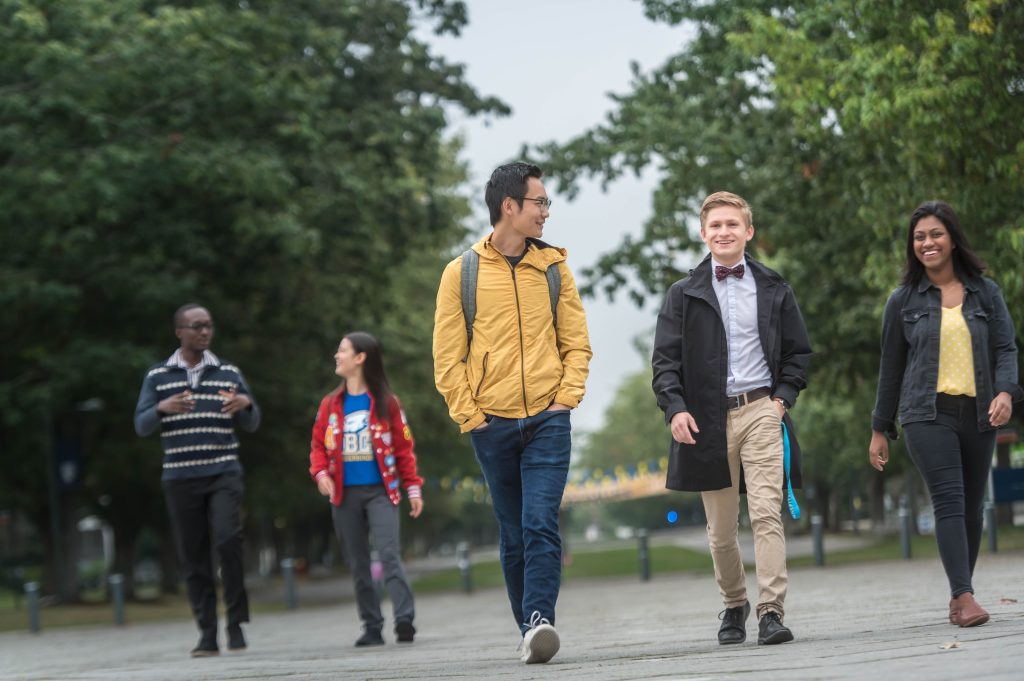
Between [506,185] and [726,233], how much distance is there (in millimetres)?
1019

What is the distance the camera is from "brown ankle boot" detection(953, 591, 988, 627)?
7.07 meters

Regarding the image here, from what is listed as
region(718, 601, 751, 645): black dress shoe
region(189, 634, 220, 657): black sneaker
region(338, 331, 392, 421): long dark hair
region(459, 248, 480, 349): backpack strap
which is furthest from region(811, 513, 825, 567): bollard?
region(459, 248, 480, 349): backpack strap

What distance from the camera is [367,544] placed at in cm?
1061

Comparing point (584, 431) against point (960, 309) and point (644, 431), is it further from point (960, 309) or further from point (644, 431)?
point (960, 309)

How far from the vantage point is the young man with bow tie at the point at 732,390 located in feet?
23.7

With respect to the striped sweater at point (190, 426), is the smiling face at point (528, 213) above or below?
above

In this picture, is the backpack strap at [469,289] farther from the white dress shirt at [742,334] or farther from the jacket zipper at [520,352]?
the white dress shirt at [742,334]

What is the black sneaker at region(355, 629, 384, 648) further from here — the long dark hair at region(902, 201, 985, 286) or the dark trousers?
the long dark hair at region(902, 201, 985, 286)

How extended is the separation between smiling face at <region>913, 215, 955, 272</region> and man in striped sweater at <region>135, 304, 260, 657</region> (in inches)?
185

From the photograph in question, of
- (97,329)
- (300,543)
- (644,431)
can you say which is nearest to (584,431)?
(644,431)

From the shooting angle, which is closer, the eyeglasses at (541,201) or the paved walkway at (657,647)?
the paved walkway at (657,647)

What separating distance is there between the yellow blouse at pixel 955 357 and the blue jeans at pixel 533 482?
1765mm

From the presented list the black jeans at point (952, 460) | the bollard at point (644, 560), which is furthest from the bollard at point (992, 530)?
the black jeans at point (952, 460)

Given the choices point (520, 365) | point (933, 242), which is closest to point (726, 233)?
point (933, 242)
